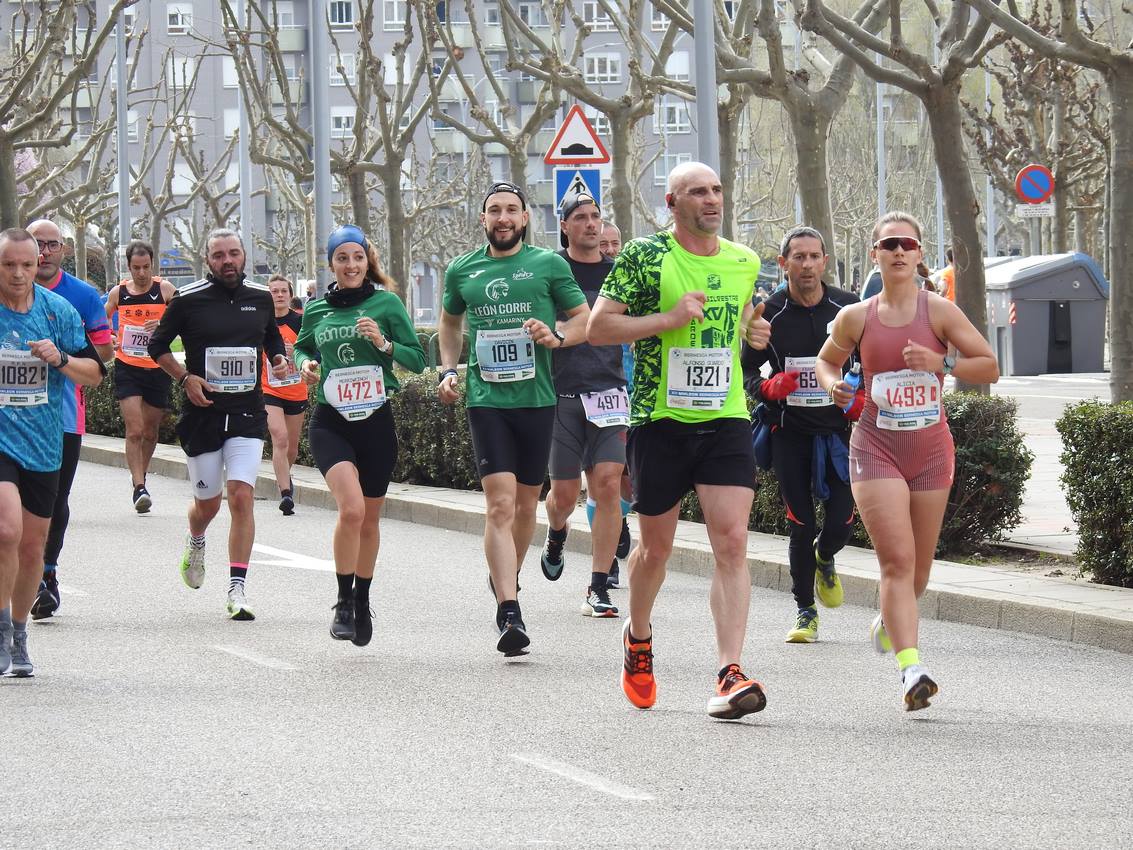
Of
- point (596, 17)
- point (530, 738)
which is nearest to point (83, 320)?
point (530, 738)

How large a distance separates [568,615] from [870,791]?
426 centimetres

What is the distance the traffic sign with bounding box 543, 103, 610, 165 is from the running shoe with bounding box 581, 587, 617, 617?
25.1 feet

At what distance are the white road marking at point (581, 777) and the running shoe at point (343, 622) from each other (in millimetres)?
2417

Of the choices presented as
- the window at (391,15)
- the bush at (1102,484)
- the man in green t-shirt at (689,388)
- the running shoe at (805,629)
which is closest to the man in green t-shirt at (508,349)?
the running shoe at (805,629)

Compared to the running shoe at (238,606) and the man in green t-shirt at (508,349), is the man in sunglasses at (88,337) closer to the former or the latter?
the running shoe at (238,606)

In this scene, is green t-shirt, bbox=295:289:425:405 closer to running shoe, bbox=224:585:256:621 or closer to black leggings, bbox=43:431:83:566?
black leggings, bbox=43:431:83:566

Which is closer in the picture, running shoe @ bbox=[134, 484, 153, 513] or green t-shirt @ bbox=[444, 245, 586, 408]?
green t-shirt @ bbox=[444, 245, 586, 408]

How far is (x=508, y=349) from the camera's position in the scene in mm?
8797

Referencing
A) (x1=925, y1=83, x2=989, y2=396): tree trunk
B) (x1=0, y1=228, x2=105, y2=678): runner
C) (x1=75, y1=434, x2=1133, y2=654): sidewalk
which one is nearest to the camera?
(x1=0, y1=228, x2=105, y2=678): runner

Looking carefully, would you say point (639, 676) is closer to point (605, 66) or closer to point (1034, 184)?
point (1034, 184)

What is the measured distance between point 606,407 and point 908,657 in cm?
319

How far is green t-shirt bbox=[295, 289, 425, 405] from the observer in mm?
9117

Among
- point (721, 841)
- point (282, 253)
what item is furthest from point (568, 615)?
point (282, 253)

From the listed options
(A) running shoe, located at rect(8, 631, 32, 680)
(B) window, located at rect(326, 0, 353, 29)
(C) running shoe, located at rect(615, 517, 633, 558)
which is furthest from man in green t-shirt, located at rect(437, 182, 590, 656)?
(B) window, located at rect(326, 0, 353, 29)
